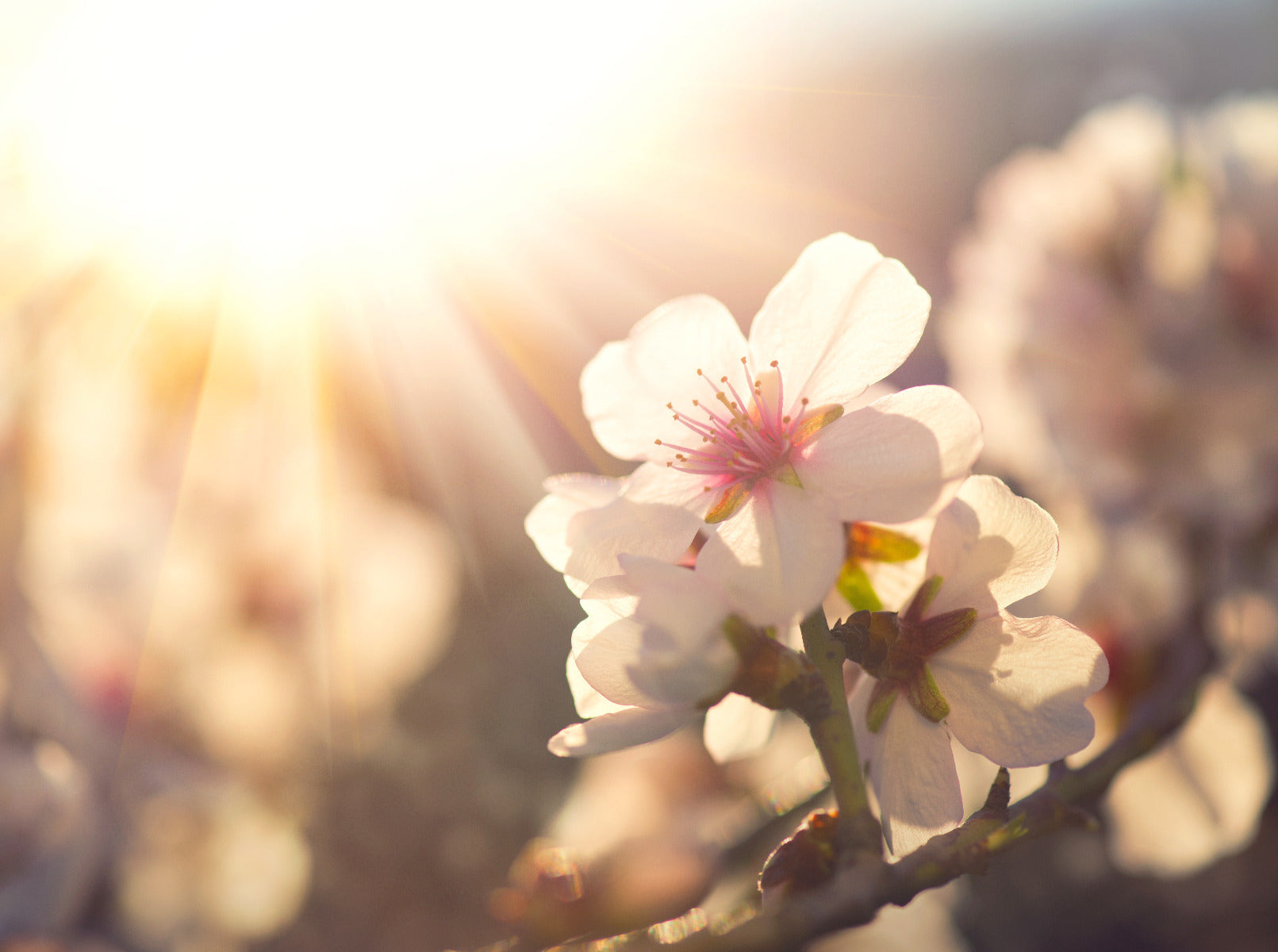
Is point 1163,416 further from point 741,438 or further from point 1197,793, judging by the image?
point 741,438

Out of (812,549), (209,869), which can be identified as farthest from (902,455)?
(209,869)

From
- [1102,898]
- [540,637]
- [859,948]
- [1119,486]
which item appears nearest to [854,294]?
[1119,486]

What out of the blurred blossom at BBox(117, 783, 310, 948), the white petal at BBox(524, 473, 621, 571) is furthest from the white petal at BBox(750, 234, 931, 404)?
the blurred blossom at BBox(117, 783, 310, 948)

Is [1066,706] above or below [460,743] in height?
above

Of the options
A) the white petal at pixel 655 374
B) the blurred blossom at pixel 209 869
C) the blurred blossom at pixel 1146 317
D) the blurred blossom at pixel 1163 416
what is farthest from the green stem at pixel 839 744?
the blurred blossom at pixel 209 869

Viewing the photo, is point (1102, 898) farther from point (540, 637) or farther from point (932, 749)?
point (932, 749)

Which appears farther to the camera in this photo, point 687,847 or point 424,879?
point 424,879
